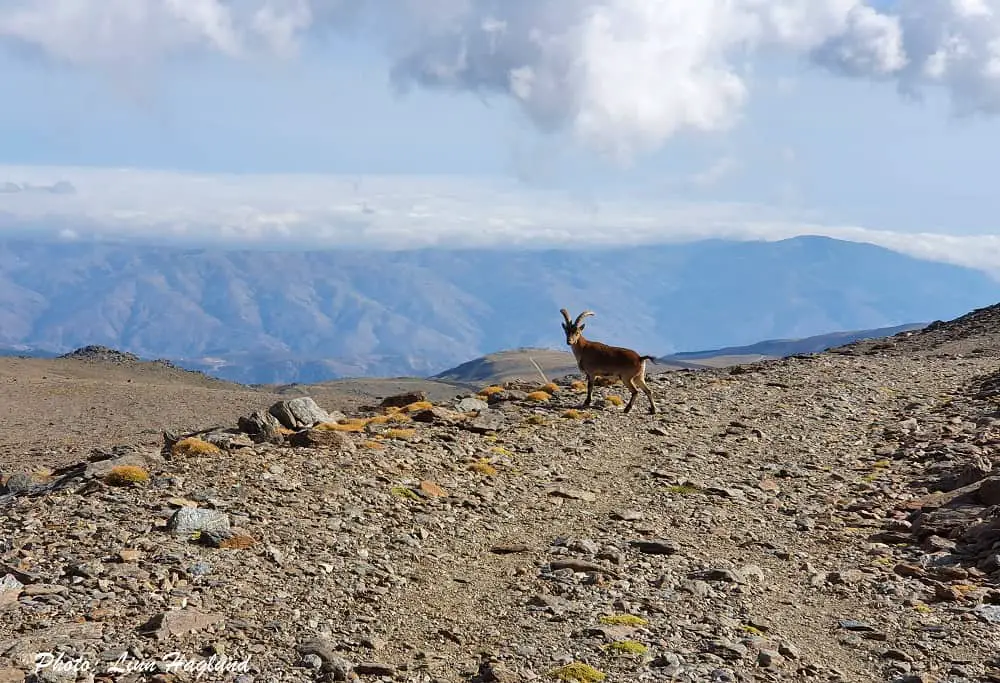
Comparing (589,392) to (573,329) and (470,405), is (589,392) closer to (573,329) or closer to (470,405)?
(573,329)

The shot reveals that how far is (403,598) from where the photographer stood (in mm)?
9711

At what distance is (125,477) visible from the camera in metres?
12.5

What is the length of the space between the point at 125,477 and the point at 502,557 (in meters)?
5.03

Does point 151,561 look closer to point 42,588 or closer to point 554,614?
point 42,588

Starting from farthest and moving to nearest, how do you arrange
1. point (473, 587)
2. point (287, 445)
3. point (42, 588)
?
point (287, 445)
point (473, 587)
point (42, 588)

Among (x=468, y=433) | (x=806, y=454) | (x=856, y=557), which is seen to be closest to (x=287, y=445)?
(x=468, y=433)

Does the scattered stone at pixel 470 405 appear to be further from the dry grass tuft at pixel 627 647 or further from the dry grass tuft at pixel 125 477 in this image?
the dry grass tuft at pixel 627 647

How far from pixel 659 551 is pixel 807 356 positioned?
82.1 feet

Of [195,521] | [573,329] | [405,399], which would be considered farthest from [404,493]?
[573,329]

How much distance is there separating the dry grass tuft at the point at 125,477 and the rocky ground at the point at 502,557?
4cm

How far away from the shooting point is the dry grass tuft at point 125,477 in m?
12.5

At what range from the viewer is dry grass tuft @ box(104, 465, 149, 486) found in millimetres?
12453

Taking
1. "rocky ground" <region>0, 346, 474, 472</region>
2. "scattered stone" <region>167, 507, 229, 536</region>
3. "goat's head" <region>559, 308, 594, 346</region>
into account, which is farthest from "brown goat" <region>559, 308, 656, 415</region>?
"rocky ground" <region>0, 346, 474, 472</region>

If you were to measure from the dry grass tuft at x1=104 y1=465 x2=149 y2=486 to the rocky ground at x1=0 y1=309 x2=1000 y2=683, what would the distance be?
39 mm
